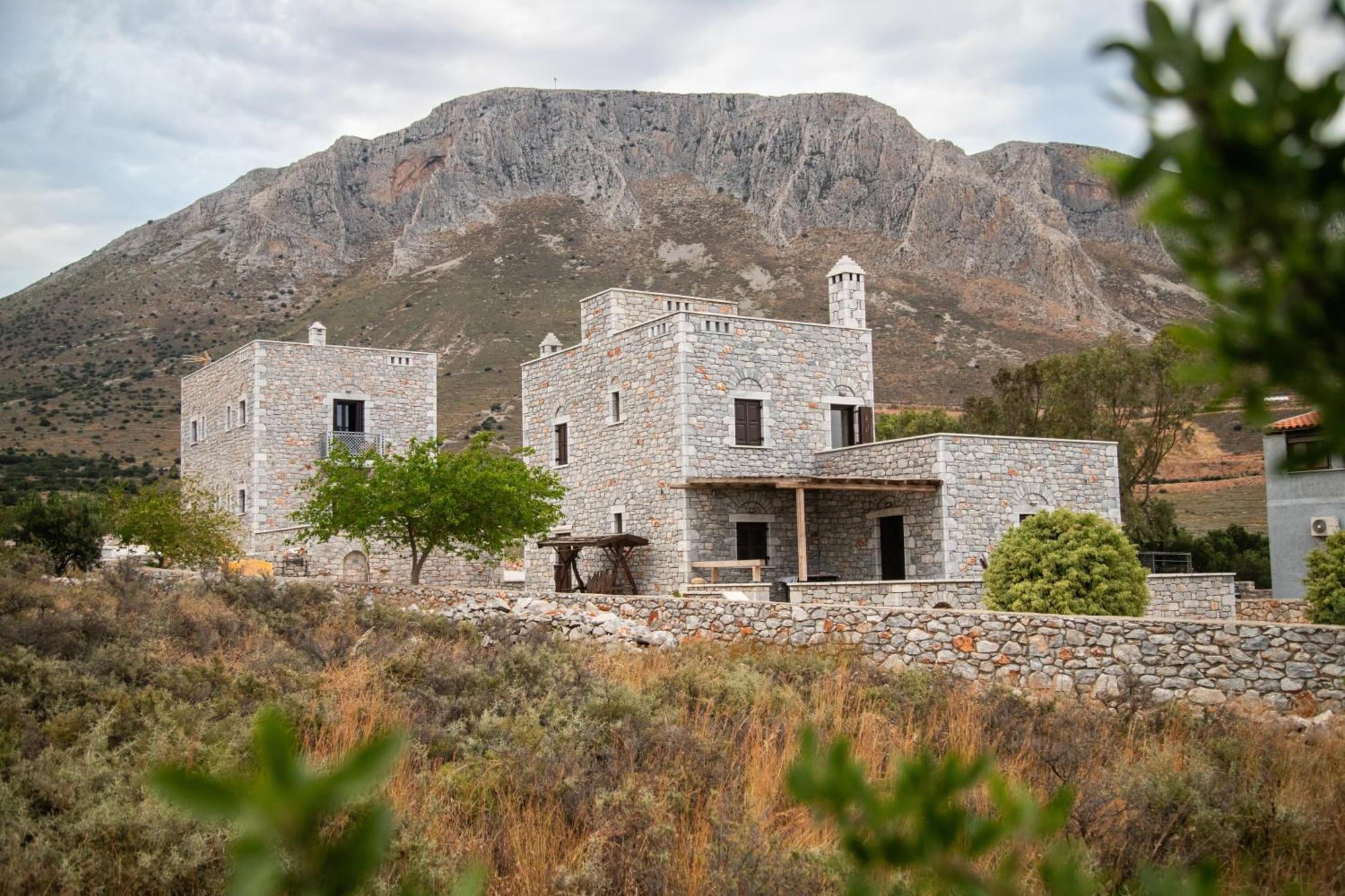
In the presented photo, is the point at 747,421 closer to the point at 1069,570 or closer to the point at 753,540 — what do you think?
the point at 753,540

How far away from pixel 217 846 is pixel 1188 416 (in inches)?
1166

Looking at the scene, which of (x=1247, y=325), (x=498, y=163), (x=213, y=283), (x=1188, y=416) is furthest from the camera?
(x=498, y=163)

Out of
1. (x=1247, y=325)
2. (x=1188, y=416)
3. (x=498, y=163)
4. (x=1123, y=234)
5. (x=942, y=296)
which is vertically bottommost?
(x=1247, y=325)

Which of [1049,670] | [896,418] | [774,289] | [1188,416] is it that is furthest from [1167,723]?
[774,289]

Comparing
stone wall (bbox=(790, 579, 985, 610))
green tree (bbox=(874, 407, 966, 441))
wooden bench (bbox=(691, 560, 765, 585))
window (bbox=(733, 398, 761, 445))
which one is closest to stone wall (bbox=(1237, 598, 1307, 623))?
stone wall (bbox=(790, 579, 985, 610))

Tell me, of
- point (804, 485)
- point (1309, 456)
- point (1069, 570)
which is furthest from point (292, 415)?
point (1309, 456)

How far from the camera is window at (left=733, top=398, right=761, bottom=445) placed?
2075cm

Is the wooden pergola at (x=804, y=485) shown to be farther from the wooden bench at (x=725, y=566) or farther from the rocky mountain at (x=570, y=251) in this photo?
the rocky mountain at (x=570, y=251)

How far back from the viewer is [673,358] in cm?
2019

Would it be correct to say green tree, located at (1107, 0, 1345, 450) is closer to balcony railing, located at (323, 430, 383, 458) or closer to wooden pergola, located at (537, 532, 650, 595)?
wooden pergola, located at (537, 532, 650, 595)

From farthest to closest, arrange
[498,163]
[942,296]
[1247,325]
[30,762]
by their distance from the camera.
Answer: [498,163] < [942,296] < [30,762] < [1247,325]

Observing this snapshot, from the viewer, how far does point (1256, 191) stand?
83 cm

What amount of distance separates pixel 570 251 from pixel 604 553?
52.4 m

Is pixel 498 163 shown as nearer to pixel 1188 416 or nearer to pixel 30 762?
pixel 1188 416
